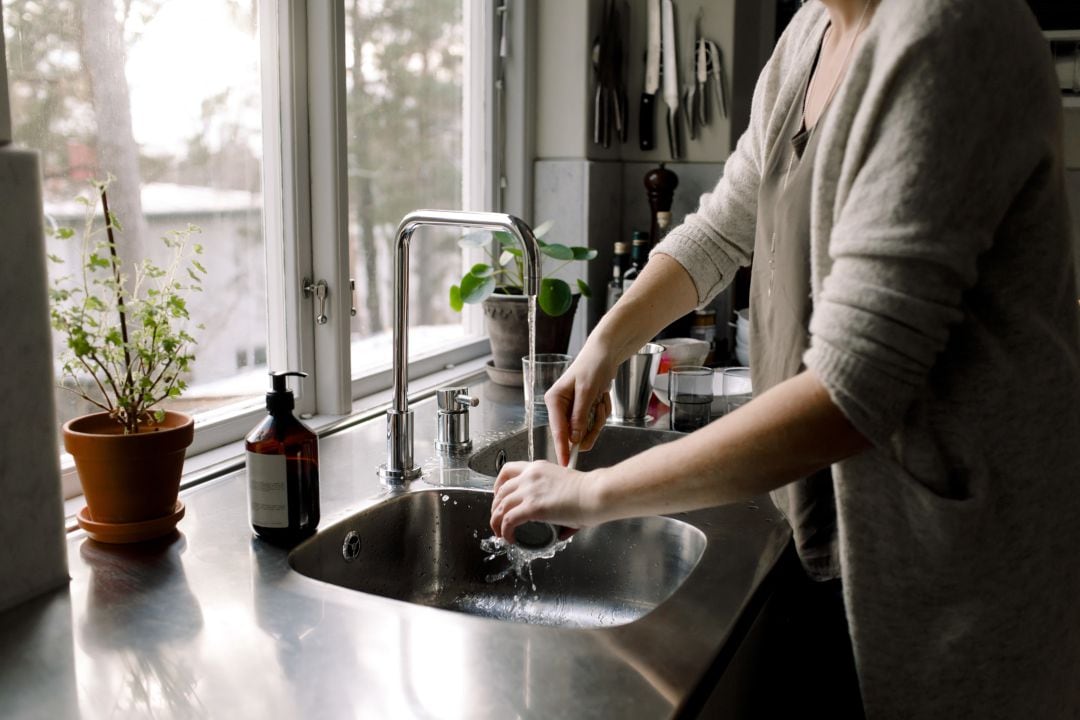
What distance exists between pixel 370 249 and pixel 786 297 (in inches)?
41.6

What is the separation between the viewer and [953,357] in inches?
33.2

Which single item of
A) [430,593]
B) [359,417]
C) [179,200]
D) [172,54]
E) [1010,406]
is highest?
[172,54]

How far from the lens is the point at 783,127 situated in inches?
42.6

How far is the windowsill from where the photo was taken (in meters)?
1.37

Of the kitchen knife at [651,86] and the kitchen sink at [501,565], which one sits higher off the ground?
the kitchen knife at [651,86]

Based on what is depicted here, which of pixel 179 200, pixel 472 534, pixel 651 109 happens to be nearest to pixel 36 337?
pixel 179 200

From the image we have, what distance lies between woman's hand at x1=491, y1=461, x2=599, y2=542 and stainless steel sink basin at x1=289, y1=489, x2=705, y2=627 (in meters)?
0.32

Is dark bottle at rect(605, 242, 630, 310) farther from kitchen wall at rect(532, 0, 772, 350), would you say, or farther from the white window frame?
the white window frame

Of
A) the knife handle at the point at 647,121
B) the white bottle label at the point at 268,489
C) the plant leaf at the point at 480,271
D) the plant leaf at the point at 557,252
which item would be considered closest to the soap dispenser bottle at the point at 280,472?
the white bottle label at the point at 268,489

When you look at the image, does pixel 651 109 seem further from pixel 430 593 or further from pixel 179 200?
pixel 430 593

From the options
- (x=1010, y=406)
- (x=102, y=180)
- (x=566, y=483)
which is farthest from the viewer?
(x=102, y=180)

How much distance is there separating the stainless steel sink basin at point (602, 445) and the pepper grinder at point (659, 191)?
2.48ft

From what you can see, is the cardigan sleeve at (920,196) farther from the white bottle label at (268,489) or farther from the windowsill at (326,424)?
the windowsill at (326,424)

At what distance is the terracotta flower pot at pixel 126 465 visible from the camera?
3.56 ft
